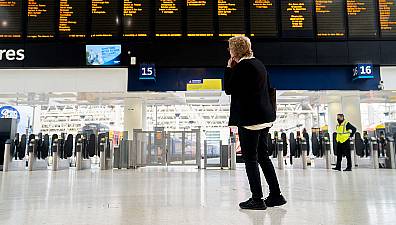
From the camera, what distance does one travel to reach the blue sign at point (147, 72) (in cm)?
825

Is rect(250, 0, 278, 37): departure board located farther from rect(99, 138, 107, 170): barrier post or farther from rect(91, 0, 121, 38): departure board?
rect(99, 138, 107, 170): barrier post

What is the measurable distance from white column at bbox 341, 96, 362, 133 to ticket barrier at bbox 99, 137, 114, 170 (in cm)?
684

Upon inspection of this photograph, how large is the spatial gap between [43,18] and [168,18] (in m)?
2.98

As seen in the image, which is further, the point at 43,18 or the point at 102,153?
the point at 102,153

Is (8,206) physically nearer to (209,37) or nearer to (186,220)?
(186,220)

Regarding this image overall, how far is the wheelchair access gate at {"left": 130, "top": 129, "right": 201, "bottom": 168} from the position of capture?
1019cm

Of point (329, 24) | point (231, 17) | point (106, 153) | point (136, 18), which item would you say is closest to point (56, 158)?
point (106, 153)

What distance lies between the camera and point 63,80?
27.9ft

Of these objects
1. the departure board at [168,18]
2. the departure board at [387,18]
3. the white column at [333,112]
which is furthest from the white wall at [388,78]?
the departure board at [168,18]

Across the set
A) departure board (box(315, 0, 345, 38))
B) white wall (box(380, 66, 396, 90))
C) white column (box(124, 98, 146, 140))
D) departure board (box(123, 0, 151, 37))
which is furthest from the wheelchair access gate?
white wall (box(380, 66, 396, 90))

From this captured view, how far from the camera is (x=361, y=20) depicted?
834 cm

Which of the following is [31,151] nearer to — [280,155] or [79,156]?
[79,156]

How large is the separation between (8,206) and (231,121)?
1.79m

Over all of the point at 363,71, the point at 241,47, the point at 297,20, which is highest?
the point at 297,20
